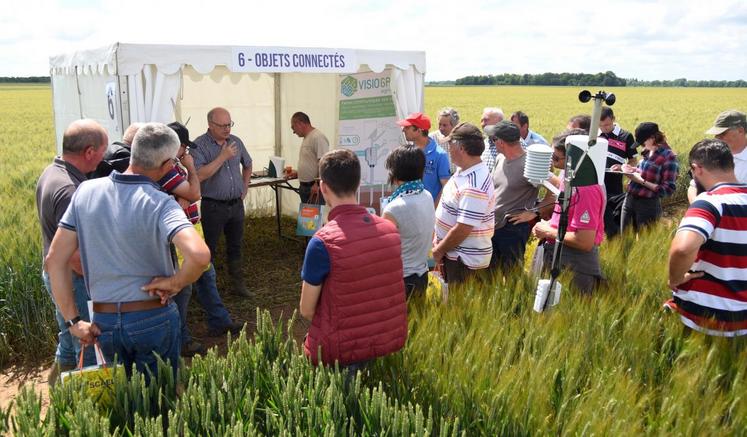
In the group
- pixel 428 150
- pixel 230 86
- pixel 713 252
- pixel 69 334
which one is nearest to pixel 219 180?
pixel 428 150

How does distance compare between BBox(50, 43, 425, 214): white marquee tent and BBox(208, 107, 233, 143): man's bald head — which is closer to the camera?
BBox(50, 43, 425, 214): white marquee tent

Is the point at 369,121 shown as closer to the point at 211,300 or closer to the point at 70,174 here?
the point at 211,300

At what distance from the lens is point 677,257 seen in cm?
247

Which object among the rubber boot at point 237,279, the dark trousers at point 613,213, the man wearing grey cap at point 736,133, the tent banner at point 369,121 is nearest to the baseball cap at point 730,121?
the man wearing grey cap at point 736,133

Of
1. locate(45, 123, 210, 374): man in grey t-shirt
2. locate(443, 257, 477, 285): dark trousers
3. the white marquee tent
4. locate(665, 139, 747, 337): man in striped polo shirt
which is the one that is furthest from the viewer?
the white marquee tent

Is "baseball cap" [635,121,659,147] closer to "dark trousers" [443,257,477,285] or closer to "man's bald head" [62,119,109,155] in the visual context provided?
"dark trousers" [443,257,477,285]

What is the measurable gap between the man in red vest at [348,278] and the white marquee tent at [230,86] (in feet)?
9.89

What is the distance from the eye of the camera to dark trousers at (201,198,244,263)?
4902mm

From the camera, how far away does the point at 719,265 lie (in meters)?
2.58

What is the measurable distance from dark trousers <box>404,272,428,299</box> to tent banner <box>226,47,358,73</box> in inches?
113

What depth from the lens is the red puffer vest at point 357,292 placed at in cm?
220

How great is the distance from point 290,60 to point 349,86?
168 cm

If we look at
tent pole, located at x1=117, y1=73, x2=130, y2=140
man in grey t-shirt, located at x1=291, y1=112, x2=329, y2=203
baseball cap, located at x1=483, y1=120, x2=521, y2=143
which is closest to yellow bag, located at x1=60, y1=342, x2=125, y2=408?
baseball cap, located at x1=483, y1=120, x2=521, y2=143

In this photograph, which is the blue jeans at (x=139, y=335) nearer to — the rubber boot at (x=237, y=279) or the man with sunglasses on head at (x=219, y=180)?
the man with sunglasses on head at (x=219, y=180)
